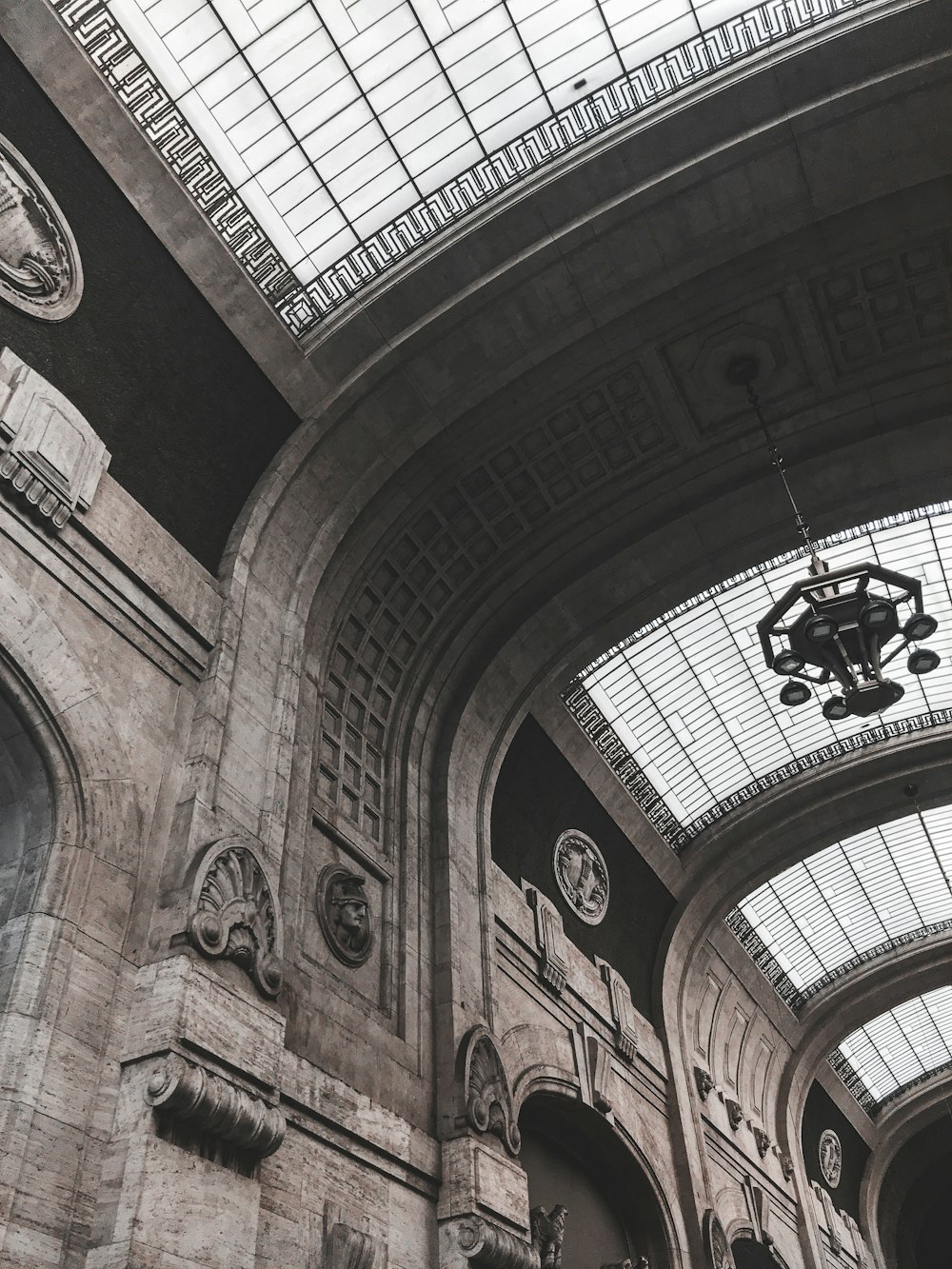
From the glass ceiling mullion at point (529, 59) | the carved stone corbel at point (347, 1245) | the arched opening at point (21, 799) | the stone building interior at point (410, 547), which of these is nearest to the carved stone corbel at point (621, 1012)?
the stone building interior at point (410, 547)

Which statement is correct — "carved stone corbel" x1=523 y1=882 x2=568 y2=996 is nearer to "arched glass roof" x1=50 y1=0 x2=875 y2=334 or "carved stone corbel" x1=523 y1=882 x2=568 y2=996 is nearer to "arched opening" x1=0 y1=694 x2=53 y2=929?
"arched glass roof" x1=50 y1=0 x2=875 y2=334

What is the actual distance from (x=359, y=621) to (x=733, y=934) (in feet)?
38.2

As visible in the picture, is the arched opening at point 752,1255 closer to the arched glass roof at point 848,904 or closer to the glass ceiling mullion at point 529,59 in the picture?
the arched glass roof at point 848,904

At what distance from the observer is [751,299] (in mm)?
12039

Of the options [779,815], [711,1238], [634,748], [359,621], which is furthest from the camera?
[779,815]

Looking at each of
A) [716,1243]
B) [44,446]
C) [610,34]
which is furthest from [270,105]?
[716,1243]

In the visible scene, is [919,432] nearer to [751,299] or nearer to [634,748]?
[751,299]

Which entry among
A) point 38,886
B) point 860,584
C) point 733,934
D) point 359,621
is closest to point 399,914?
point 359,621

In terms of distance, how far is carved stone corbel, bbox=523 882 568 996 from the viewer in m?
13.3

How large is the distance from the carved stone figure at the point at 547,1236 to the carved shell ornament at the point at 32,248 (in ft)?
30.6

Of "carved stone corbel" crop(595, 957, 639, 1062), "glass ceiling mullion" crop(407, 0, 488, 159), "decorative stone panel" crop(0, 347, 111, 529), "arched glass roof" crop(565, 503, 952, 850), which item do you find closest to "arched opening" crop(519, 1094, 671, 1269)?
"carved stone corbel" crop(595, 957, 639, 1062)

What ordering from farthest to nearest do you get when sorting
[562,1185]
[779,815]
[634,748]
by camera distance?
[779,815] < [634,748] < [562,1185]

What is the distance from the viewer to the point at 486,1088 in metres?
10.3

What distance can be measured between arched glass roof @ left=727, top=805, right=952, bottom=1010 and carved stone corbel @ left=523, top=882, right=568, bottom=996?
7.30 m
